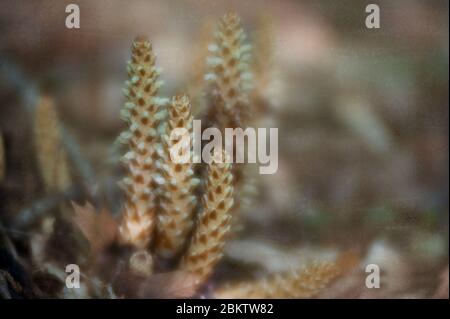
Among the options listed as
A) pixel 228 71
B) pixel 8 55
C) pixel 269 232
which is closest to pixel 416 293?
pixel 269 232

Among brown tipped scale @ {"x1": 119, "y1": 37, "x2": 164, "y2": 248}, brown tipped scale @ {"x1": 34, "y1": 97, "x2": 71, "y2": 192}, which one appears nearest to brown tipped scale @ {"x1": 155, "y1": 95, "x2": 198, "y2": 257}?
brown tipped scale @ {"x1": 119, "y1": 37, "x2": 164, "y2": 248}

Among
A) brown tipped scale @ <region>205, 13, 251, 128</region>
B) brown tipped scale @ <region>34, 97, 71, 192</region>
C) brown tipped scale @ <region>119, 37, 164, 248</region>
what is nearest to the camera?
brown tipped scale @ <region>119, 37, 164, 248</region>

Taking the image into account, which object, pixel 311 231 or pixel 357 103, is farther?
pixel 357 103

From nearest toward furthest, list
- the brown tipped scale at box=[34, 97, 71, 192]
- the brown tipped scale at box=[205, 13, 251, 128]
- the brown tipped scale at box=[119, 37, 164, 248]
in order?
the brown tipped scale at box=[119, 37, 164, 248], the brown tipped scale at box=[205, 13, 251, 128], the brown tipped scale at box=[34, 97, 71, 192]

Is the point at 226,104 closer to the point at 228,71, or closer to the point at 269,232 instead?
the point at 228,71

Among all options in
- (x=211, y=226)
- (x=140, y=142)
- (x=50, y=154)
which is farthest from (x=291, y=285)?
(x=50, y=154)

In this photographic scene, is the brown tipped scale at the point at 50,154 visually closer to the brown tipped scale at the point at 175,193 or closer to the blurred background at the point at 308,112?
the blurred background at the point at 308,112

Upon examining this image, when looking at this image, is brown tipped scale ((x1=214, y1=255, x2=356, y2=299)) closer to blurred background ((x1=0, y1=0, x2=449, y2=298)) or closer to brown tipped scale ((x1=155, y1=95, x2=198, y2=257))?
blurred background ((x1=0, y1=0, x2=449, y2=298))
